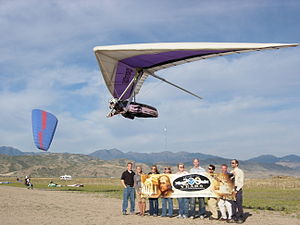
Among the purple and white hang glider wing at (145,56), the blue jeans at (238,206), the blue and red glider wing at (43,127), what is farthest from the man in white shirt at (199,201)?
the blue and red glider wing at (43,127)

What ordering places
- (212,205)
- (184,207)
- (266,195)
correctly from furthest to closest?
(266,195) → (184,207) → (212,205)

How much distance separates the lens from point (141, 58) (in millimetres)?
17781

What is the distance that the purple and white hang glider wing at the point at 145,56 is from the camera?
13.9 meters

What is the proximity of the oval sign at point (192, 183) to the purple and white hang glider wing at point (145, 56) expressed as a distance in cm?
533

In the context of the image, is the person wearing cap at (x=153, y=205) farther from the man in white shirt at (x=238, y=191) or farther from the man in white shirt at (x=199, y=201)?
the man in white shirt at (x=238, y=191)

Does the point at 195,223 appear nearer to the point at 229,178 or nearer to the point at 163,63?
the point at 229,178

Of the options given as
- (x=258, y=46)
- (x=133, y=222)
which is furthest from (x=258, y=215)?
(x=258, y=46)

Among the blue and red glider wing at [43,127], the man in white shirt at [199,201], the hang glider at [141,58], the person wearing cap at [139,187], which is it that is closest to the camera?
the man in white shirt at [199,201]

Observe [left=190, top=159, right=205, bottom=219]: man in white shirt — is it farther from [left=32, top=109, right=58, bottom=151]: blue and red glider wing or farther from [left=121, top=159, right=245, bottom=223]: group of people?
[left=32, top=109, right=58, bottom=151]: blue and red glider wing

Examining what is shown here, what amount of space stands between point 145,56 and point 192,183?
775cm

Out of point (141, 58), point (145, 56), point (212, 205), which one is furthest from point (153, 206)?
point (141, 58)

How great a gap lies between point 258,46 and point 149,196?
693 centimetres

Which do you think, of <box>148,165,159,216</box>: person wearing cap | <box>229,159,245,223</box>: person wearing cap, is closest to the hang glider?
<box>229,159,245,223</box>: person wearing cap

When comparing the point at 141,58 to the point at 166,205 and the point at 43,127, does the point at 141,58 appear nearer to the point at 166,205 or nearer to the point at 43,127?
the point at 166,205
